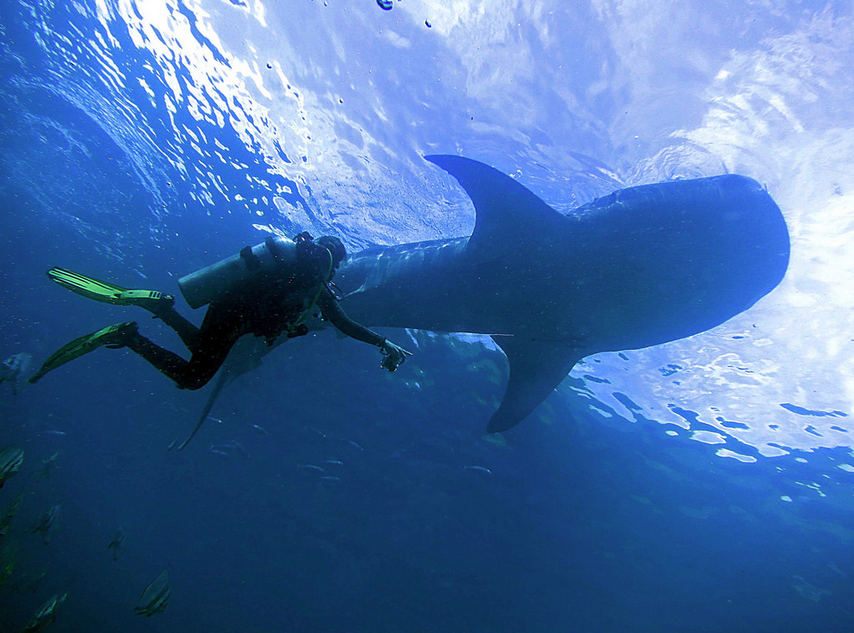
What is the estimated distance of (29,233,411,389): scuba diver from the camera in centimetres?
391

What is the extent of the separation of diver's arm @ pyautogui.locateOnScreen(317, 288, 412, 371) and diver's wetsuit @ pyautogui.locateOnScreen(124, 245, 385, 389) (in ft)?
0.04

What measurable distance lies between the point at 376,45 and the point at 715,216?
5.73m

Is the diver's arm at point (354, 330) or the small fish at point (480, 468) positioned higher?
the small fish at point (480, 468)

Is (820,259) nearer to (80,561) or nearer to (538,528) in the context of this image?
(538,528)

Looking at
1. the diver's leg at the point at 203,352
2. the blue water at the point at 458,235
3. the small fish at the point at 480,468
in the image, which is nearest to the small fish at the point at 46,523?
the blue water at the point at 458,235

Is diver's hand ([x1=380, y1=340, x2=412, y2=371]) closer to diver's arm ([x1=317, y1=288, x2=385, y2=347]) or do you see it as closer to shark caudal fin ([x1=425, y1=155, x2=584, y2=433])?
diver's arm ([x1=317, y1=288, x2=385, y2=347])

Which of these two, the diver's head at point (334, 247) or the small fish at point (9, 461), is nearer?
the diver's head at point (334, 247)

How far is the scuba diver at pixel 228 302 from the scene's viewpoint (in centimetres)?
391

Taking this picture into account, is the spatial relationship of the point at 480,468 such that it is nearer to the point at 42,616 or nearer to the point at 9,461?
the point at 42,616

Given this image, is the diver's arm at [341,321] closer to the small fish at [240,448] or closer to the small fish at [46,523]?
the small fish at [46,523]

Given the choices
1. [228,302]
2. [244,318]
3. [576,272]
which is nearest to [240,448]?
[244,318]

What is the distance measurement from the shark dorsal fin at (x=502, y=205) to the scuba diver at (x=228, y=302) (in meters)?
2.03

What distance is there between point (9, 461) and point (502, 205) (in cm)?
859

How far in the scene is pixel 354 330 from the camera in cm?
462
